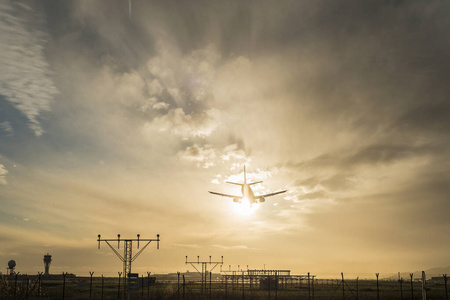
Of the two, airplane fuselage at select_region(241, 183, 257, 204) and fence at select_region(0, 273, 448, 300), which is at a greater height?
airplane fuselage at select_region(241, 183, 257, 204)

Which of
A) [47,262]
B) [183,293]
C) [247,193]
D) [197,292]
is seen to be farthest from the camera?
[47,262]

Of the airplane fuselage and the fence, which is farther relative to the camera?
the airplane fuselage

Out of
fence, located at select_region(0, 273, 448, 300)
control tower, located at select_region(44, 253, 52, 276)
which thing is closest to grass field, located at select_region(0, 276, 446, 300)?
fence, located at select_region(0, 273, 448, 300)

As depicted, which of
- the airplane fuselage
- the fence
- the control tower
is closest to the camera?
the fence

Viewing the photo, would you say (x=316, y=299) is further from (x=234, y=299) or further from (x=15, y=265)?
(x=15, y=265)

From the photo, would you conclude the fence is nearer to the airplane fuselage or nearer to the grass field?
the grass field

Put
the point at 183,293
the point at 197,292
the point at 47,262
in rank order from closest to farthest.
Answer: the point at 183,293 < the point at 197,292 < the point at 47,262

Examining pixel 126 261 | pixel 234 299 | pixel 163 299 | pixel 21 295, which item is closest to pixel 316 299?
pixel 234 299

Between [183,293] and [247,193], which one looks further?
[247,193]

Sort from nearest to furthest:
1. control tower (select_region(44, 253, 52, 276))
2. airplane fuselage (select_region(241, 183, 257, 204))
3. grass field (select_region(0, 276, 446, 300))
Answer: grass field (select_region(0, 276, 446, 300)) → airplane fuselage (select_region(241, 183, 257, 204)) → control tower (select_region(44, 253, 52, 276))

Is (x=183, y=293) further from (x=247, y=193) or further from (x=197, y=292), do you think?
(x=197, y=292)

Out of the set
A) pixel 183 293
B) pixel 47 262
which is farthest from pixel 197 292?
pixel 47 262
